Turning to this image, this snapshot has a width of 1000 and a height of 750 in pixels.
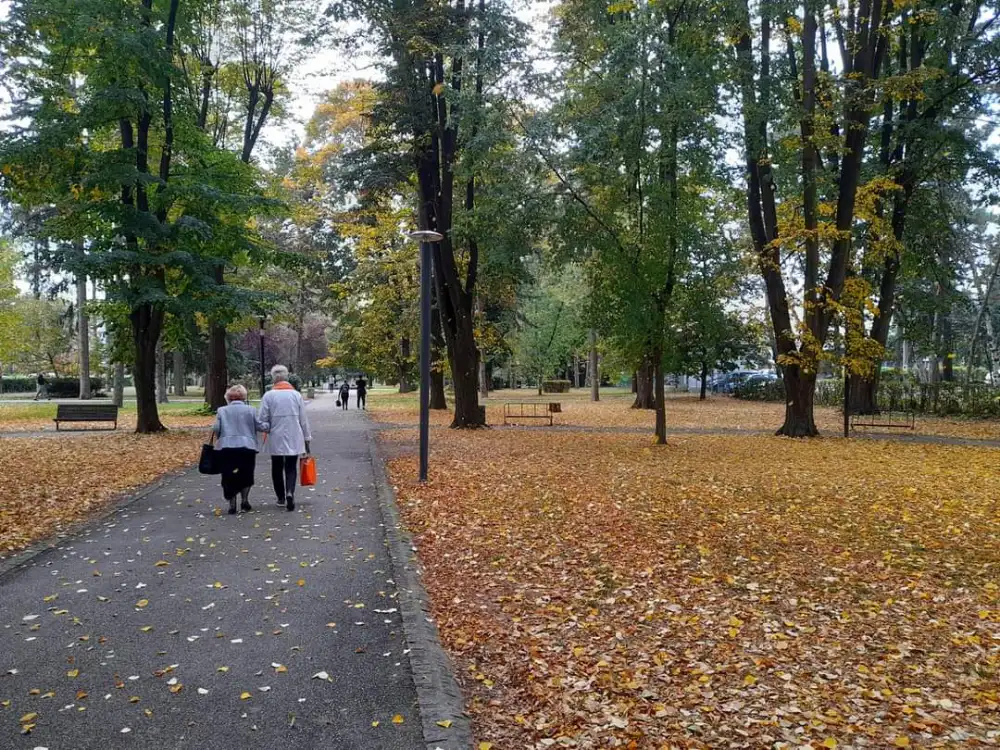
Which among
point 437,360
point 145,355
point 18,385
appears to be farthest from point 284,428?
point 18,385

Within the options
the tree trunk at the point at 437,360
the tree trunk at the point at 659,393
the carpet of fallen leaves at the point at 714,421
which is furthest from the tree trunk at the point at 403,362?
the tree trunk at the point at 659,393

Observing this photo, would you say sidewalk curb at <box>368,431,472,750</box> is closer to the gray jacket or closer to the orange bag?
the orange bag

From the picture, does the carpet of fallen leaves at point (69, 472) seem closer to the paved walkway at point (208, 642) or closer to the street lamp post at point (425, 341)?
the paved walkway at point (208, 642)

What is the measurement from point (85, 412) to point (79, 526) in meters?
12.7

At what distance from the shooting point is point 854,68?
17.0m

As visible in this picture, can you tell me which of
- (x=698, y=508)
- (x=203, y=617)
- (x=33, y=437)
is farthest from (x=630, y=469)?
(x=33, y=437)

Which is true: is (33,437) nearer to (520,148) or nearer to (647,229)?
(520,148)

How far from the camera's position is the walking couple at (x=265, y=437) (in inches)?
337

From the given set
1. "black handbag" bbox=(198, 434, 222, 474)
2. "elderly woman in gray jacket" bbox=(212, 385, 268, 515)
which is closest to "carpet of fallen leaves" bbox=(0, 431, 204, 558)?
"black handbag" bbox=(198, 434, 222, 474)

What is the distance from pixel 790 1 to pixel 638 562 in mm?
13718

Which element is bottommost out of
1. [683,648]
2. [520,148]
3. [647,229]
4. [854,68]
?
[683,648]

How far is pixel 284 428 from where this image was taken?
8.80 m

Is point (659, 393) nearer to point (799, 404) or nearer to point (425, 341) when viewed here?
point (799, 404)

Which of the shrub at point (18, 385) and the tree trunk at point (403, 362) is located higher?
the tree trunk at point (403, 362)
